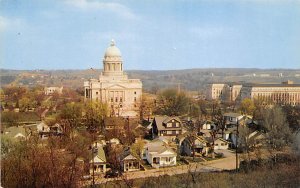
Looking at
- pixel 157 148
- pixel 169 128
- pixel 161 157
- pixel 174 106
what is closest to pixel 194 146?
pixel 157 148

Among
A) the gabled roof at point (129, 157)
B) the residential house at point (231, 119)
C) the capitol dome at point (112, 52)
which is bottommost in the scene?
the gabled roof at point (129, 157)

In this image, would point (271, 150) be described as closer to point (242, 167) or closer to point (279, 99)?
point (242, 167)

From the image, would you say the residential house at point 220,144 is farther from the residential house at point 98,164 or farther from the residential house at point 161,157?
the residential house at point 98,164

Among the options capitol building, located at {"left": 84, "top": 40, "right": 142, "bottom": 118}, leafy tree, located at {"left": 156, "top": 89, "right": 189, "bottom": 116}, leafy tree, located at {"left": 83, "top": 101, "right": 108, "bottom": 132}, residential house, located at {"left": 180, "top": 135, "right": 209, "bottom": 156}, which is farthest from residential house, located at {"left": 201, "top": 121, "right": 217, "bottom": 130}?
capitol building, located at {"left": 84, "top": 40, "right": 142, "bottom": 118}

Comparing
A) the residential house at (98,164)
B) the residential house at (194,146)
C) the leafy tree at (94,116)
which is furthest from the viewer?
the leafy tree at (94,116)

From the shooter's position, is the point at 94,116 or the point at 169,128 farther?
the point at 94,116

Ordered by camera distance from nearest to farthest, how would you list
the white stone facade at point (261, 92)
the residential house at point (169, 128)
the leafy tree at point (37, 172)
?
the leafy tree at point (37, 172) < the residential house at point (169, 128) < the white stone facade at point (261, 92)

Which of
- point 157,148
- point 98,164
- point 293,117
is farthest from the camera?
point 293,117


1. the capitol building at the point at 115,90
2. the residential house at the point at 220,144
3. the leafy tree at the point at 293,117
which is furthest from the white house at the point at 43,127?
the leafy tree at the point at 293,117

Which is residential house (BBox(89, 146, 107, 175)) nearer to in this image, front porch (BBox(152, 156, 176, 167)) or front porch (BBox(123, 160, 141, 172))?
front porch (BBox(123, 160, 141, 172))

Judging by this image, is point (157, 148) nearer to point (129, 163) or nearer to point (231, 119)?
point (129, 163)
